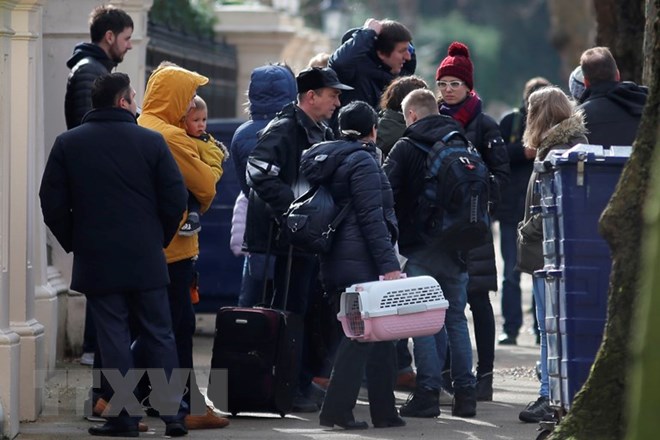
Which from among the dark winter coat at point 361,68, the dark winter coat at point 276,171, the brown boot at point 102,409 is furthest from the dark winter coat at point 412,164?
the brown boot at point 102,409

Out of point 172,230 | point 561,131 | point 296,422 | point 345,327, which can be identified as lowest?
point 296,422

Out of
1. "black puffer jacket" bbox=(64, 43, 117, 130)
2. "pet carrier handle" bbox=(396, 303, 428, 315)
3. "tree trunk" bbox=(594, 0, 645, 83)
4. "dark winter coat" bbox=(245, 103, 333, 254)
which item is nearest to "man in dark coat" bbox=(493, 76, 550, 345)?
"tree trunk" bbox=(594, 0, 645, 83)

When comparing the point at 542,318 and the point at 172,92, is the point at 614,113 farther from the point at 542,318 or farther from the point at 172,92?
the point at 172,92

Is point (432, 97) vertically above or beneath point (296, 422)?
above

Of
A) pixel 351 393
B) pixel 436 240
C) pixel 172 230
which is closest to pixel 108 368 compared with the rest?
pixel 172 230

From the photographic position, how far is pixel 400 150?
8117mm

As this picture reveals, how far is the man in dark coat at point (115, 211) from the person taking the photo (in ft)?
23.2

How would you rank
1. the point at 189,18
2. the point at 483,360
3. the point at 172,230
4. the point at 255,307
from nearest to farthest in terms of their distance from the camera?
1. the point at 172,230
2. the point at 255,307
3. the point at 483,360
4. the point at 189,18

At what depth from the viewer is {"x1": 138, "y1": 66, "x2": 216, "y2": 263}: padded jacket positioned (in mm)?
7605

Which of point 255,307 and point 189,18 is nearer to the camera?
point 255,307

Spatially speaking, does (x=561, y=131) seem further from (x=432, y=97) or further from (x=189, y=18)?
(x=189, y=18)

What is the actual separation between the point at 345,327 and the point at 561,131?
1.39 metres

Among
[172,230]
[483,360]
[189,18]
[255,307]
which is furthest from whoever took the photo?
[189,18]

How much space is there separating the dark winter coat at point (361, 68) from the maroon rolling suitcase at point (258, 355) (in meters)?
1.85
